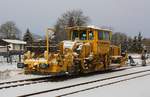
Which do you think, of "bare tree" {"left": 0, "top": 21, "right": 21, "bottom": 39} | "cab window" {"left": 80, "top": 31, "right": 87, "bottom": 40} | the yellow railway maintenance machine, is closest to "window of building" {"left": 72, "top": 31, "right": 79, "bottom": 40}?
the yellow railway maintenance machine

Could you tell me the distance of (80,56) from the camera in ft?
65.6

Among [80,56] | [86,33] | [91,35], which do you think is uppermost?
[86,33]

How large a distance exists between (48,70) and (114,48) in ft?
26.3

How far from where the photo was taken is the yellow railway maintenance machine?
17828 mm

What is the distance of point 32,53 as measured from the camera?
62.0 ft

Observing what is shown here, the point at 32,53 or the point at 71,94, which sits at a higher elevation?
the point at 32,53

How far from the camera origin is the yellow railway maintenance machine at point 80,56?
1783 cm

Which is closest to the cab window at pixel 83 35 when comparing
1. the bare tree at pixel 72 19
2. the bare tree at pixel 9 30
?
the bare tree at pixel 72 19

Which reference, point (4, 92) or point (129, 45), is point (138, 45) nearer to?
point (129, 45)

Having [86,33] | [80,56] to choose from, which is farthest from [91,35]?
[80,56]

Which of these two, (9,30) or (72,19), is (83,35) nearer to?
(72,19)

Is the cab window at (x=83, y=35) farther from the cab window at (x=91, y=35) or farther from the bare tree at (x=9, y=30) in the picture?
the bare tree at (x=9, y=30)

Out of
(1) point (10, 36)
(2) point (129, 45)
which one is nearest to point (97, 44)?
(2) point (129, 45)

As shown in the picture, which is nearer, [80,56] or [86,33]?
[80,56]
